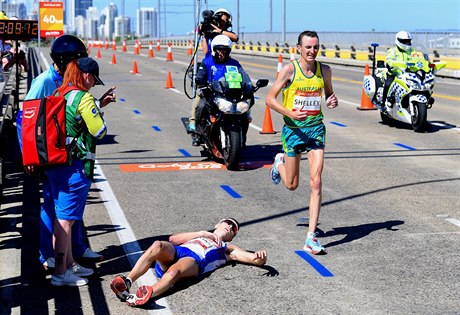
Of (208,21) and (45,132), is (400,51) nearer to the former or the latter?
(208,21)

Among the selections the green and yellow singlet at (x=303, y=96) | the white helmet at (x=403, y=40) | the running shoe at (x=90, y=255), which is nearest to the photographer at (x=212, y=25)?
the white helmet at (x=403, y=40)

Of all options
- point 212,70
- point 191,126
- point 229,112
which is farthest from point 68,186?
point 191,126

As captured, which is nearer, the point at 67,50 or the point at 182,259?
the point at 182,259

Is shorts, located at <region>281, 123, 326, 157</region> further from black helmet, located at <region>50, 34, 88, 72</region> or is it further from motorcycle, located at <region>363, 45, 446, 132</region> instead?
motorcycle, located at <region>363, 45, 446, 132</region>

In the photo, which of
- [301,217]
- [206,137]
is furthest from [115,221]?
[206,137]

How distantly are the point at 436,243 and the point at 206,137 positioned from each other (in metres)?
5.54

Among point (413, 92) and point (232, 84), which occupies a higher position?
→ point (232, 84)

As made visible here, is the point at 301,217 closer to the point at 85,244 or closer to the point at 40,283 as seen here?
the point at 85,244

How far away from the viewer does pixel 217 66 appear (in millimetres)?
12891

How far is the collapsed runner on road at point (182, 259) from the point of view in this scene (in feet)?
21.4

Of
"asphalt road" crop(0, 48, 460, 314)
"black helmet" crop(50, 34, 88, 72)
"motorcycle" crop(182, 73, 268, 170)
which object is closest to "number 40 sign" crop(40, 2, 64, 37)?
"asphalt road" crop(0, 48, 460, 314)

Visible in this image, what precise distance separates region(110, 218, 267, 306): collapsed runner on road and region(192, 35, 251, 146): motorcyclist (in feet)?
18.0

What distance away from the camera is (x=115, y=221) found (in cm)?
940

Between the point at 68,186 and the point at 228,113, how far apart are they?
5803 mm
